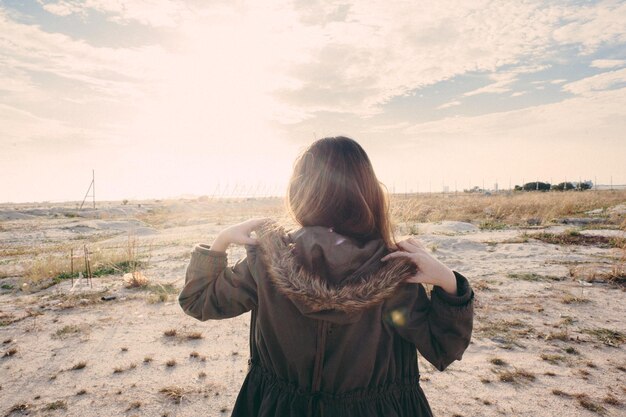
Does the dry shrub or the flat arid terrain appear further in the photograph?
the dry shrub

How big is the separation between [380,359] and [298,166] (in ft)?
2.71

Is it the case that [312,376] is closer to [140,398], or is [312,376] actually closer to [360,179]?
[360,179]

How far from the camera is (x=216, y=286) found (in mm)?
1483

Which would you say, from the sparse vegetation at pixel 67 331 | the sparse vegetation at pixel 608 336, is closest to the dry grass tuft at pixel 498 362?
the sparse vegetation at pixel 608 336

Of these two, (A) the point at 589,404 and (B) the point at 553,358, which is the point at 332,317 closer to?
(A) the point at 589,404

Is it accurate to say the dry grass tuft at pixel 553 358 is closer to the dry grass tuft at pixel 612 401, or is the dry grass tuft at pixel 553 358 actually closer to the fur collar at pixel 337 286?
the dry grass tuft at pixel 612 401

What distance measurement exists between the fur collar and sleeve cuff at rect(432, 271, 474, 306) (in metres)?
0.14

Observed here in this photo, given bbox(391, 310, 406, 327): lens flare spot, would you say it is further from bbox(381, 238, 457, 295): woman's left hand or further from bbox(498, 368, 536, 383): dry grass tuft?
bbox(498, 368, 536, 383): dry grass tuft

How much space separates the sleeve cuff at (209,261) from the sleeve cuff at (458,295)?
2.77 feet

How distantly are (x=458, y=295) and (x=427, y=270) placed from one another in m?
0.16

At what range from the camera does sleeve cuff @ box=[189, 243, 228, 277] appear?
4.91 feet

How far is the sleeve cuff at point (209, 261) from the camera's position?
1.50m

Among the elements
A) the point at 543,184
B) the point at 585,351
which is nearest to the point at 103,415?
the point at 585,351

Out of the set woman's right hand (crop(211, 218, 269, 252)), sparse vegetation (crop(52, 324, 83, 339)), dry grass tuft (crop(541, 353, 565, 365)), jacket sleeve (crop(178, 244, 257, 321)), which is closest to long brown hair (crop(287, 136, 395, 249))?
woman's right hand (crop(211, 218, 269, 252))
